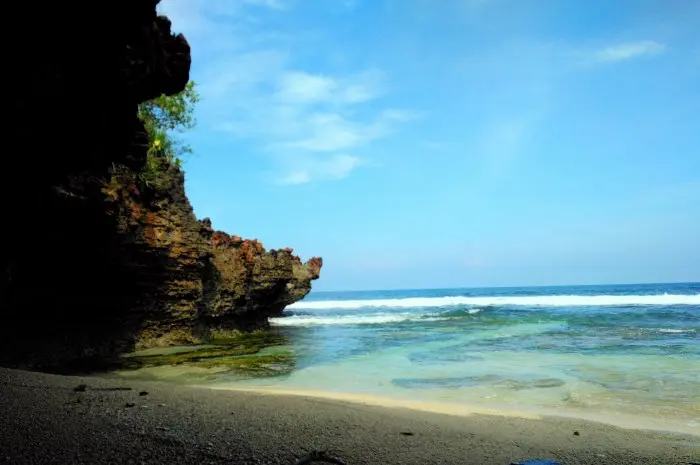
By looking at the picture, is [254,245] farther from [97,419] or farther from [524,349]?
[97,419]

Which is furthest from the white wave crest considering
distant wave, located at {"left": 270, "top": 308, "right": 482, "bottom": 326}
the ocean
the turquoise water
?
distant wave, located at {"left": 270, "top": 308, "right": 482, "bottom": 326}

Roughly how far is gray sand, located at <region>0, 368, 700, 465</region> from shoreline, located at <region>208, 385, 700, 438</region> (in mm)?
291

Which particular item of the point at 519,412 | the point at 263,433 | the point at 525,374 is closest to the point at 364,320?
the point at 525,374

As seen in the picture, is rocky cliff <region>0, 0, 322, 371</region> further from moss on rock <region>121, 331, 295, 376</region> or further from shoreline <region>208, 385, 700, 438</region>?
shoreline <region>208, 385, 700, 438</region>

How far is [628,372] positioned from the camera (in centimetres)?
902

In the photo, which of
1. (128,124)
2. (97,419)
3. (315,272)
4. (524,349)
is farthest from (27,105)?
(315,272)

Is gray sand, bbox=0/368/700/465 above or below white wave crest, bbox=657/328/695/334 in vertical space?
above

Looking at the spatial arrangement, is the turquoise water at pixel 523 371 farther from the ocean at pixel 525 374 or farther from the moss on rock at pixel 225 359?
the moss on rock at pixel 225 359

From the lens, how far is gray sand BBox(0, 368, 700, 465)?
3381 millimetres

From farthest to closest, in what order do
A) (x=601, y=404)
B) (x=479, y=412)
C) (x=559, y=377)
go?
1. (x=559, y=377)
2. (x=601, y=404)
3. (x=479, y=412)

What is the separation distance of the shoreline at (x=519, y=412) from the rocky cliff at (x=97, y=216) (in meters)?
4.46

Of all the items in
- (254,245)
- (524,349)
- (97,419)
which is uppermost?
(254,245)

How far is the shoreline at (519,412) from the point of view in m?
5.58

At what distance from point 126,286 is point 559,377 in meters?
9.59
